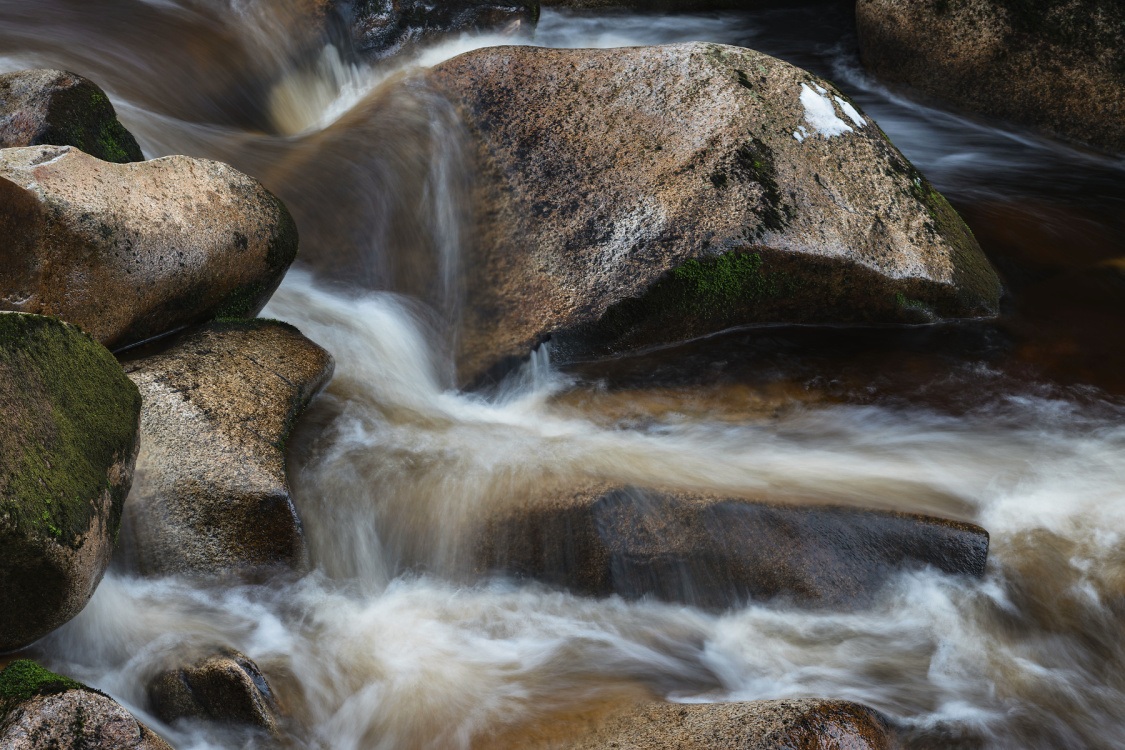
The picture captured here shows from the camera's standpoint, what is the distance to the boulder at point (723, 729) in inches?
111

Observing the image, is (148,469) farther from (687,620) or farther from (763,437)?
(763,437)

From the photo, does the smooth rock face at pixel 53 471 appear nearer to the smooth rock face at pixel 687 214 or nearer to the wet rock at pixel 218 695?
the wet rock at pixel 218 695

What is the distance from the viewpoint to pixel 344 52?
25.8ft

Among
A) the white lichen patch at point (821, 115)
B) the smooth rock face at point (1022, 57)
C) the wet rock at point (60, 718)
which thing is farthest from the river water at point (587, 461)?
the white lichen patch at point (821, 115)

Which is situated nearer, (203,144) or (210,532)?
(210,532)

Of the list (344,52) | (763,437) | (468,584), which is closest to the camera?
(468,584)

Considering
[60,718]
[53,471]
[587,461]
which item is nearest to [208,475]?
[53,471]

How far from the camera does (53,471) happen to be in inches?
112

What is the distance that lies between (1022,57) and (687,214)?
5122 mm

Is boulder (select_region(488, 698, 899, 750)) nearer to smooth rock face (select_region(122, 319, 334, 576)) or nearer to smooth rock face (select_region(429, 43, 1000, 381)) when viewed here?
smooth rock face (select_region(122, 319, 334, 576))

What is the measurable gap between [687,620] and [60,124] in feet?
15.5

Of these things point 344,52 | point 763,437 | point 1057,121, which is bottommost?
point 763,437

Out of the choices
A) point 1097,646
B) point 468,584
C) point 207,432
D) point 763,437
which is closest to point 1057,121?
point 763,437

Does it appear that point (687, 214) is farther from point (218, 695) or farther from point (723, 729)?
point (218, 695)
